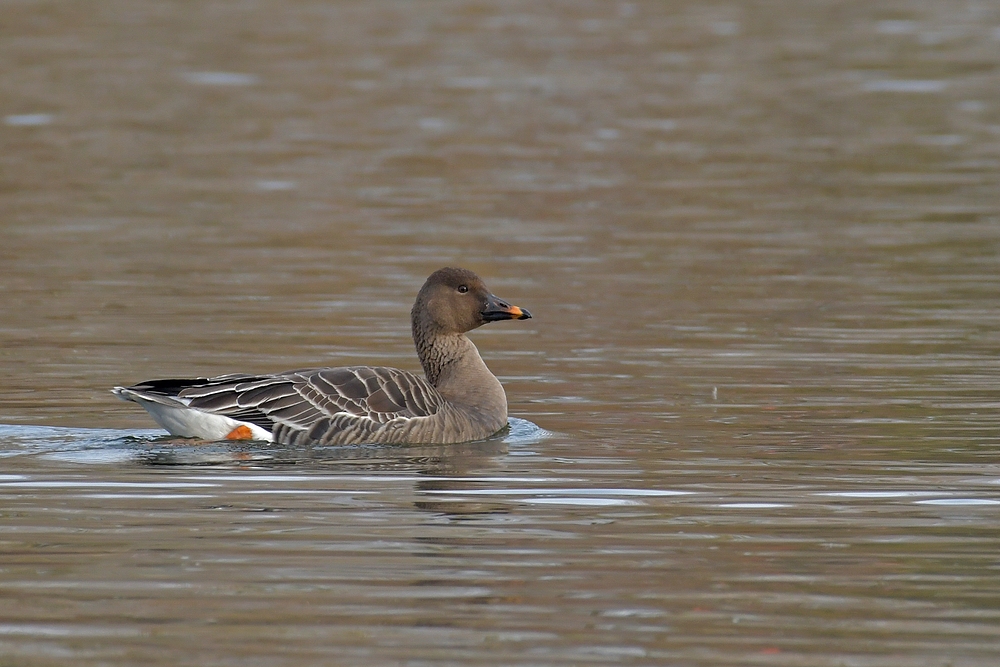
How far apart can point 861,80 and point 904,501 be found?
84.4 ft

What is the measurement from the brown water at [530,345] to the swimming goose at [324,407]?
22 centimetres

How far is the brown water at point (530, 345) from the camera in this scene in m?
7.88

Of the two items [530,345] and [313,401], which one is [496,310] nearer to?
[313,401]

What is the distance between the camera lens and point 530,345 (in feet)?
52.4

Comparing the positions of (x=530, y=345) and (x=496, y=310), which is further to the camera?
(x=530, y=345)

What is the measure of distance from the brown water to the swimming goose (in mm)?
219

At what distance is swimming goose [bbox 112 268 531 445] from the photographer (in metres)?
11.8

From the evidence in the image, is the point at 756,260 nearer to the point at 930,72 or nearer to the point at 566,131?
the point at 566,131

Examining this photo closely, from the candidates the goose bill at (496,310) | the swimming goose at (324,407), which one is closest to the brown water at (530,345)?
the swimming goose at (324,407)

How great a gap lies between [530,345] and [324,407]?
4.20 metres

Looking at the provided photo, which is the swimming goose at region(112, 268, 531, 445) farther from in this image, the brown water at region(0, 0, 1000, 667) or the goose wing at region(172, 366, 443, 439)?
the brown water at region(0, 0, 1000, 667)

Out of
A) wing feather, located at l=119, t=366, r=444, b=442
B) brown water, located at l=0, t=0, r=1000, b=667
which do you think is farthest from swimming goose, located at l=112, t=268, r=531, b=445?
brown water, located at l=0, t=0, r=1000, b=667

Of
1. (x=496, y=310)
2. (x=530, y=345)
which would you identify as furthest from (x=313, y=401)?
(x=530, y=345)

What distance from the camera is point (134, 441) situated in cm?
1205
